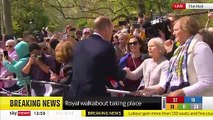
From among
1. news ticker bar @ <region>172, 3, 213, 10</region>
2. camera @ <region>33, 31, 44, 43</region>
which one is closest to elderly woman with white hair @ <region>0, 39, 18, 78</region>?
camera @ <region>33, 31, 44, 43</region>

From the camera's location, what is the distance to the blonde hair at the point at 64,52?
2.77 metres

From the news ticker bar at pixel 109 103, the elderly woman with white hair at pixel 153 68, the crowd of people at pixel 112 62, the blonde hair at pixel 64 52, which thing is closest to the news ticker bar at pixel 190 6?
the crowd of people at pixel 112 62

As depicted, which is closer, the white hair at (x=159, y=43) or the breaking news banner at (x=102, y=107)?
the breaking news banner at (x=102, y=107)

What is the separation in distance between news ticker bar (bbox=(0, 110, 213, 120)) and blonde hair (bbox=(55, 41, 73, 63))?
1.25 feet

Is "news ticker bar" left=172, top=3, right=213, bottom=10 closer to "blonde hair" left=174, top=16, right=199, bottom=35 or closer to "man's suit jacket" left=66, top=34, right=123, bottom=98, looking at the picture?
"blonde hair" left=174, top=16, right=199, bottom=35

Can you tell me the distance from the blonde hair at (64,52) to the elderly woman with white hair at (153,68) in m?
0.39

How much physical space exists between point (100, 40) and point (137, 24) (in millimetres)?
232

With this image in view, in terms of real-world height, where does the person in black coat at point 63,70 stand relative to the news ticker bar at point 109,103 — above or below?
above

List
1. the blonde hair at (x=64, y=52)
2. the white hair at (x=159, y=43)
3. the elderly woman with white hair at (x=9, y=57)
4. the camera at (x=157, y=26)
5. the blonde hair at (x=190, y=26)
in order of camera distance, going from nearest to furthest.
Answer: the blonde hair at (x=190, y=26) → the camera at (x=157, y=26) → the white hair at (x=159, y=43) → the blonde hair at (x=64, y=52) → the elderly woman with white hair at (x=9, y=57)

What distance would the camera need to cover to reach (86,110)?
2537mm

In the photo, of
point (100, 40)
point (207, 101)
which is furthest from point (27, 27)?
point (207, 101)

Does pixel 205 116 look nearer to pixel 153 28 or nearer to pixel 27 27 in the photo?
pixel 153 28

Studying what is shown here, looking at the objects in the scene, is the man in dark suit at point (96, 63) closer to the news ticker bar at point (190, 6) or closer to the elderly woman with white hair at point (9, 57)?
the news ticker bar at point (190, 6)

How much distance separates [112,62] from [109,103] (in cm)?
24
